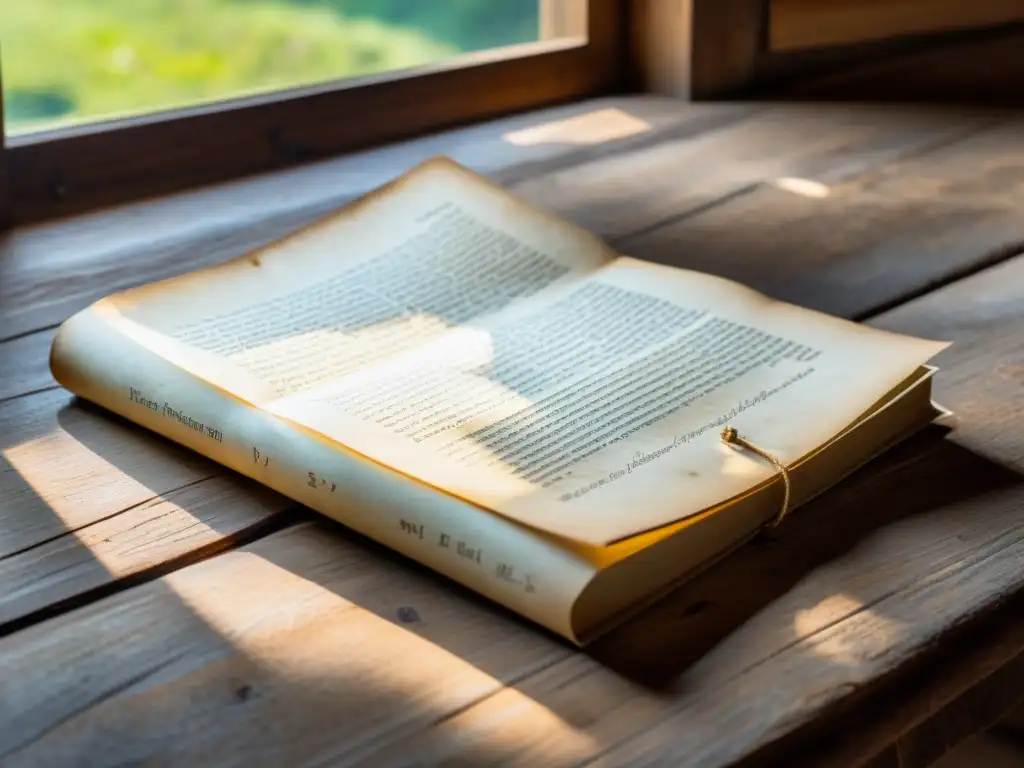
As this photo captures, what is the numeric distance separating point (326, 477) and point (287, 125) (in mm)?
765

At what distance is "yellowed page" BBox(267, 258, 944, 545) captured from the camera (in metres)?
0.60

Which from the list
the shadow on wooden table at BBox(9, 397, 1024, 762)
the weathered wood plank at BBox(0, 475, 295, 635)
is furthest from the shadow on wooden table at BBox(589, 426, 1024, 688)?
the weathered wood plank at BBox(0, 475, 295, 635)

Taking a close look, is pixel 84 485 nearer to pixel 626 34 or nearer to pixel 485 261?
pixel 485 261

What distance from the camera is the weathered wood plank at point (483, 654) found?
0.51 meters

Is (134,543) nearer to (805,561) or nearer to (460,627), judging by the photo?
A: (460,627)

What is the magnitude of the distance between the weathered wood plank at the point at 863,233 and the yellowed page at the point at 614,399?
19 cm

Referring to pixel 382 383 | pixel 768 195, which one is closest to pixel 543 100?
pixel 768 195

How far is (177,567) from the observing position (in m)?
0.63

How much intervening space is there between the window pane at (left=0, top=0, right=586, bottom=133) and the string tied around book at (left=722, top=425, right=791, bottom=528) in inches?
74.3

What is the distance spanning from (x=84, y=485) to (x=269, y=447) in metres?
0.11

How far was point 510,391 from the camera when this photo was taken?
2.35 feet

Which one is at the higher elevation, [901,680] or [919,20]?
[919,20]

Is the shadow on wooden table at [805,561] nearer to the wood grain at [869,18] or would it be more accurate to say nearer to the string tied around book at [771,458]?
the string tied around book at [771,458]

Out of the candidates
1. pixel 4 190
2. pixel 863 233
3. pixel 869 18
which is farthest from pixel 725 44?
pixel 4 190
